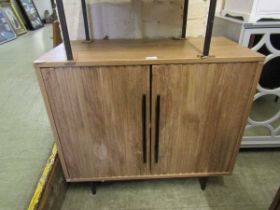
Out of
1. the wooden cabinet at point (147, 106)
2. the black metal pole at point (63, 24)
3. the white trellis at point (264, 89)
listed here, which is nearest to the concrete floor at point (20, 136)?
the wooden cabinet at point (147, 106)

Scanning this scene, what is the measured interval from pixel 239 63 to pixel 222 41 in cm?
31

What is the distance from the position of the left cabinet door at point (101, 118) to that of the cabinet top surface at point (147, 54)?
0.11ft

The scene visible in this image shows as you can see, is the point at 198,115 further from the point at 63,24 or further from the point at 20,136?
the point at 20,136

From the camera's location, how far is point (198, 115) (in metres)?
0.94

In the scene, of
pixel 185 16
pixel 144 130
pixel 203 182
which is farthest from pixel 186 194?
pixel 185 16

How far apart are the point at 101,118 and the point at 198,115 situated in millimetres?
475

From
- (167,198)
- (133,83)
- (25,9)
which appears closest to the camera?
(133,83)

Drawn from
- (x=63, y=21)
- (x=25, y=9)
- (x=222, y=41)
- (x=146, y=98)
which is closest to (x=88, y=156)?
(x=146, y=98)

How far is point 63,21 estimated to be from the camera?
744 millimetres

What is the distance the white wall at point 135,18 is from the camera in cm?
118

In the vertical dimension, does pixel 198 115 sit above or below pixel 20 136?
above

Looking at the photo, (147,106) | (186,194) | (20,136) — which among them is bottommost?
(186,194)

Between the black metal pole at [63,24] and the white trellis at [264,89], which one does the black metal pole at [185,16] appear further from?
the black metal pole at [63,24]

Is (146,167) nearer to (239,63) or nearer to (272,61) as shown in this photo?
(239,63)
